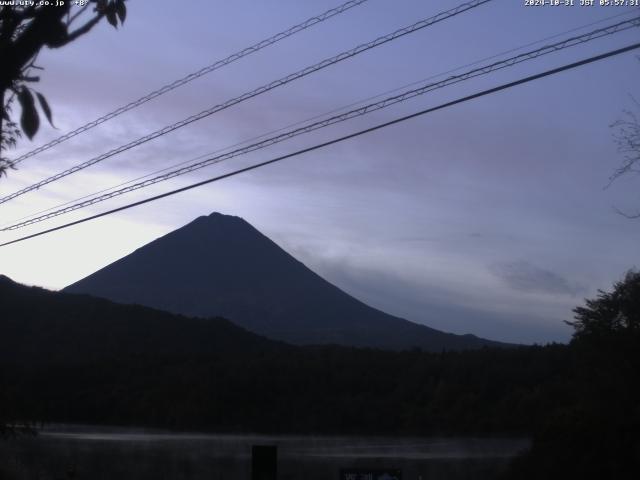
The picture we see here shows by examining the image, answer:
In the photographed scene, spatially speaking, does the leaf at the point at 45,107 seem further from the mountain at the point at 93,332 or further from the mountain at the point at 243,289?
the mountain at the point at 243,289

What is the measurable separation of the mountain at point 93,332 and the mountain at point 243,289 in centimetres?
1813

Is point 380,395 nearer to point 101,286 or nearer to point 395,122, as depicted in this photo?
point 395,122

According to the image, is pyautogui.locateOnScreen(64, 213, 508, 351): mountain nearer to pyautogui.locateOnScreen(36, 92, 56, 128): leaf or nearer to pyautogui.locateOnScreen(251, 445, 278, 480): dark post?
pyautogui.locateOnScreen(251, 445, 278, 480): dark post

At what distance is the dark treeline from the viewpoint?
1958cm

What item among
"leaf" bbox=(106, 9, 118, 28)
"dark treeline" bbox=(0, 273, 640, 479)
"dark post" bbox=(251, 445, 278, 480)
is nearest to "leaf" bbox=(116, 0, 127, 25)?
"leaf" bbox=(106, 9, 118, 28)

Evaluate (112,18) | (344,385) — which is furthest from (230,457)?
(112,18)

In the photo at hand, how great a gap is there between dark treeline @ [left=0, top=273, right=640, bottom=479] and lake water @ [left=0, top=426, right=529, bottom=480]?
124cm

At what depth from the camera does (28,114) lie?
18.7 ft

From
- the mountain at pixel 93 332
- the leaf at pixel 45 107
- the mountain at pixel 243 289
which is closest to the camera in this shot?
the leaf at pixel 45 107

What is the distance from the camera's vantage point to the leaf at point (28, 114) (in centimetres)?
568

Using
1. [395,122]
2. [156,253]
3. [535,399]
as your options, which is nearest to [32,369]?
[535,399]

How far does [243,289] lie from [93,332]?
127ft

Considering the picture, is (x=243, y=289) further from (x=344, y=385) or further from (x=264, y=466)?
(x=264, y=466)

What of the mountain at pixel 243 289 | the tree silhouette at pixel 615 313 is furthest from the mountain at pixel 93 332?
the tree silhouette at pixel 615 313
